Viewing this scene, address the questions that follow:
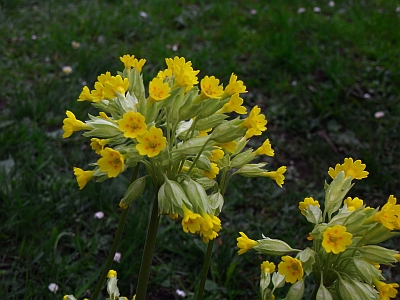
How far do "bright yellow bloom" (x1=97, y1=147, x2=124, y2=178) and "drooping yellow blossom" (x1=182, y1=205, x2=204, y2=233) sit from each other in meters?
0.21

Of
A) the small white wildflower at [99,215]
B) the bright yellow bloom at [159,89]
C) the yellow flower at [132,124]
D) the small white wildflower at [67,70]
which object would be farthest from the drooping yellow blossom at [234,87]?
the small white wildflower at [67,70]

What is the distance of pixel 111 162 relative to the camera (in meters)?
1.47

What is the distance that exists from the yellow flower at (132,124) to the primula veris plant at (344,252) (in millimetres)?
512

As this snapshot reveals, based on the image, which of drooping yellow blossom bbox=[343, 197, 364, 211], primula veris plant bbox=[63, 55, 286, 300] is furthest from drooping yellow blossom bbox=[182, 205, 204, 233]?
drooping yellow blossom bbox=[343, 197, 364, 211]

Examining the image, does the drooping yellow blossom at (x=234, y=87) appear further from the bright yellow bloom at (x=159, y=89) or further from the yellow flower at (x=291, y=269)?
the yellow flower at (x=291, y=269)

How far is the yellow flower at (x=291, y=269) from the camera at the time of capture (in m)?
1.55

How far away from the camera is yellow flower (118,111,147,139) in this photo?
4.73 ft

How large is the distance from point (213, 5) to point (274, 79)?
55.5 inches

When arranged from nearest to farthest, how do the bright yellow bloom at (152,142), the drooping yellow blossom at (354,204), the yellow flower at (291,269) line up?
the bright yellow bloom at (152,142)
the yellow flower at (291,269)
the drooping yellow blossom at (354,204)

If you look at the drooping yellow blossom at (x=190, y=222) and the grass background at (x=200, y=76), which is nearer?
the drooping yellow blossom at (x=190, y=222)

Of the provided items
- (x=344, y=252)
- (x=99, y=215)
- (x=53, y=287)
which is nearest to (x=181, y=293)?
(x=53, y=287)

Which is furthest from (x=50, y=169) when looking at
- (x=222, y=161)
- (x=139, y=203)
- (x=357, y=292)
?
(x=357, y=292)

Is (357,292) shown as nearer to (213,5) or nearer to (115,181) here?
(115,181)

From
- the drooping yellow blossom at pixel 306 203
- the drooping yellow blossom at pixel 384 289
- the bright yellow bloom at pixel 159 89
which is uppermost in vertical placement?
the bright yellow bloom at pixel 159 89
